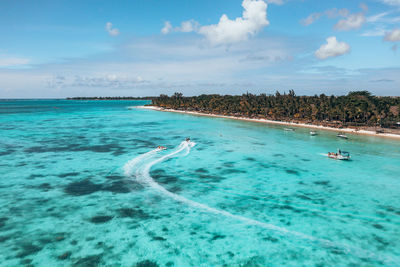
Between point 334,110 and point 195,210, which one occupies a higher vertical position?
point 334,110

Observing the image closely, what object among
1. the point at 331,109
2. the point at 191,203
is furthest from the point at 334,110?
the point at 191,203

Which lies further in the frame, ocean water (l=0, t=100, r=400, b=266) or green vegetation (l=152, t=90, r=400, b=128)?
green vegetation (l=152, t=90, r=400, b=128)

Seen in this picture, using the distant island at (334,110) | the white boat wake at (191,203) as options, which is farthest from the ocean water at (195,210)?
the distant island at (334,110)

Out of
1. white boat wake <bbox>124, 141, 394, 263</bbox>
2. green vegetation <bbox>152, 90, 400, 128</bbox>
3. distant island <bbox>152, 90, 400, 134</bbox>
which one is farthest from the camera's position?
green vegetation <bbox>152, 90, 400, 128</bbox>

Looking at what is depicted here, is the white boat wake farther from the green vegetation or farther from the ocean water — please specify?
the green vegetation

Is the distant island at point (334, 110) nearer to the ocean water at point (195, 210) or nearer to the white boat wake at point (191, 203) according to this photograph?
the ocean water at point (195, 210)

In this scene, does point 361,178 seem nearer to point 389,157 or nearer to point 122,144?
point 389,157

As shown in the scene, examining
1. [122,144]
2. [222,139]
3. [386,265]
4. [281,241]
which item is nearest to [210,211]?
[281,241]

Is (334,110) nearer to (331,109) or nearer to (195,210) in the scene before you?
(331,109)

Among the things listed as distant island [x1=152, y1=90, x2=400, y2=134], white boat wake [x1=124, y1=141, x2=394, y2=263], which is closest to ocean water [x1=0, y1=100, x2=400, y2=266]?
white boat wake [x1=124, y1=141, x2=394, y2=263]
